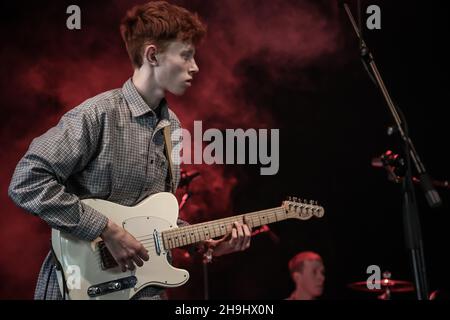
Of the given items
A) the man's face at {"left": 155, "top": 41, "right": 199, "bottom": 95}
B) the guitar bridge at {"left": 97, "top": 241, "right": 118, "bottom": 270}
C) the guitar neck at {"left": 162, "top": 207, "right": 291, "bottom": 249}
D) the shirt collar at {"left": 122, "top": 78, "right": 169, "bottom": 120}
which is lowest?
the guitar bridge at {"left": 97, "top": 241, "right": 118, "bottom": 270}

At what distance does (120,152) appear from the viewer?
2.26 metres

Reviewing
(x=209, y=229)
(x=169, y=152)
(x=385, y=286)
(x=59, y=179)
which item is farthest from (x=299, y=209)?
(x=385, y=286)

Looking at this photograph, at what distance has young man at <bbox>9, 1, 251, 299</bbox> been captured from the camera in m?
2.09

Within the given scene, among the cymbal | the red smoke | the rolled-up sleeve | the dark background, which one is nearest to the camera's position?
the rolled-up sleeve

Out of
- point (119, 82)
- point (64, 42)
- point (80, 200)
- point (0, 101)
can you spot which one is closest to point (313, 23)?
point (119, 82)

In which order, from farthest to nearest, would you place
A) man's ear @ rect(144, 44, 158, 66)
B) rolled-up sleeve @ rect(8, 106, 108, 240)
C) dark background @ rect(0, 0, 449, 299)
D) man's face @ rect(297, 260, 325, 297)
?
man's face @ rect(297, 260, 325, 297)
dark background @ rect(0, 0, 449, 299)
man's ear @ rect(144, 44, 158, 66)
rolled-up sleeve @ rect(8, 106, 108, 240)

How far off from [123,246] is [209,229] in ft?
1.54

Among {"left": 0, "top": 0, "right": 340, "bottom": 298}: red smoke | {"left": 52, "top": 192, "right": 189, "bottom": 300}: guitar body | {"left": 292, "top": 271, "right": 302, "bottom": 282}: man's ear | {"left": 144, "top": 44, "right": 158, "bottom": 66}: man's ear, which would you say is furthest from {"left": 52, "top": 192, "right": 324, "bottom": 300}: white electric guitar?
{"left": 292, "top": 271, "right": 302, "bottom": 282}: man's ear

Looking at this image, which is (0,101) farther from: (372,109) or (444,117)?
(444,117)

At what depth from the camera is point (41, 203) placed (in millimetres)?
2061

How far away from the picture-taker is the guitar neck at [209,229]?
2.37 meters

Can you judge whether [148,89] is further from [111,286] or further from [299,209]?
[299,209]

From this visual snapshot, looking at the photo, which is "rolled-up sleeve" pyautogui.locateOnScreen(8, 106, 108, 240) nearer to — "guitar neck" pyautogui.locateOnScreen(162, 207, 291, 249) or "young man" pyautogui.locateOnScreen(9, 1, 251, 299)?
"young man" pyautogui.locateOnScreen(9, 1, 251, 299)

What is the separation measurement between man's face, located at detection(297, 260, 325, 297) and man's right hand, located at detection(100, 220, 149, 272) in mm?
2004
